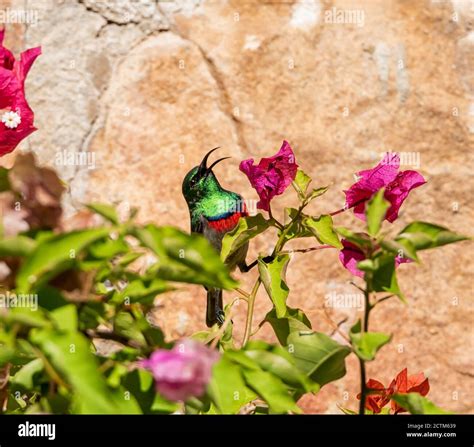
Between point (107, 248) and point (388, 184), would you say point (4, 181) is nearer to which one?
point (107, 248)

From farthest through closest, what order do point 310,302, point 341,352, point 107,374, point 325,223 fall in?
point 310,302
point 325,223
point 341,352
point 107,374

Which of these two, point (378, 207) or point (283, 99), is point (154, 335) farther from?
point (283, 99)

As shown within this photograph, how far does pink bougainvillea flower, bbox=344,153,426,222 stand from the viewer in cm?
121

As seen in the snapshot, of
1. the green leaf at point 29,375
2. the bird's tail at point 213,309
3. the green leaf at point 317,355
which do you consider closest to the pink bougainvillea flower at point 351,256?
the green leaf at point 317,355

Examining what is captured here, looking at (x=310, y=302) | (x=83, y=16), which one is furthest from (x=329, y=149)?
(x=83, y=16)

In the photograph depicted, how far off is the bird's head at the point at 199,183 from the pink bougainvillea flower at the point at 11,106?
1.01m

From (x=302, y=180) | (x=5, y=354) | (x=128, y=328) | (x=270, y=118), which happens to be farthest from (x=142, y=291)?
(x=270, y=118)

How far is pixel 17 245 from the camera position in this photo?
0.79m

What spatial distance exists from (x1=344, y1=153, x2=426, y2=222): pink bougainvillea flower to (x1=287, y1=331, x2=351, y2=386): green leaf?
28cm

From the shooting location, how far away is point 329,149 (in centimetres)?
264

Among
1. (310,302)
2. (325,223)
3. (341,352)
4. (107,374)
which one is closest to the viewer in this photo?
(107,374)

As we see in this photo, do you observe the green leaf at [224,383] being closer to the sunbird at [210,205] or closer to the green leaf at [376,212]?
the green leaf at [376,212]

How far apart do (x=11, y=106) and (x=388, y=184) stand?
537 mm
